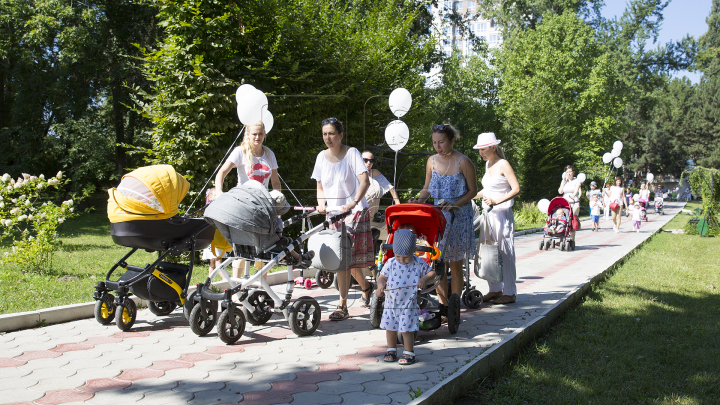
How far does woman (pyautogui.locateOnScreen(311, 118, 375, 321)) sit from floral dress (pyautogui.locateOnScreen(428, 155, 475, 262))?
80cm

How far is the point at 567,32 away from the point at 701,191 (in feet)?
77.5

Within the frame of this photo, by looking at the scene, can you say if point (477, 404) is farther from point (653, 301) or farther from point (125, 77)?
point (125, 77)

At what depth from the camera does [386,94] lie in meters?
12.1

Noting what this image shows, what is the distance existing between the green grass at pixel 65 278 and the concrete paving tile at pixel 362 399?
12.9ft

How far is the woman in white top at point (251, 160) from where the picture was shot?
5.86 m

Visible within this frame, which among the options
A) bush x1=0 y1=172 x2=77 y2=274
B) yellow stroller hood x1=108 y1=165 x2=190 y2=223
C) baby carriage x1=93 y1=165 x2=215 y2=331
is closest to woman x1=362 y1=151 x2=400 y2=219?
baby carriage x1=93 y1=165 x2=215 y2=331

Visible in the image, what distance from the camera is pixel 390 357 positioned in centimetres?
Result: 448

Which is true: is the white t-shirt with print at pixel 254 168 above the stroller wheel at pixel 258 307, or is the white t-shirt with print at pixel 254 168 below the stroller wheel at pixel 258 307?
above

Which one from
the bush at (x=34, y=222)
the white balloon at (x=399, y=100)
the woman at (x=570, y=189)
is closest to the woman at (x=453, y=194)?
the white balloon at (x=399, y=100)

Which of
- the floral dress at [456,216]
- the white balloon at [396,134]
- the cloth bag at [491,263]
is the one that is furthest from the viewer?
the white balloon at [396,134]

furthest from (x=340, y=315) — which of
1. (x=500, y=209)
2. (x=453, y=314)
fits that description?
(x=500, y=209)

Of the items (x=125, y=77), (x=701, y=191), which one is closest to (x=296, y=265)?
(x=701, y=191)

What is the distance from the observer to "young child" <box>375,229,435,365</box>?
4.46 metres

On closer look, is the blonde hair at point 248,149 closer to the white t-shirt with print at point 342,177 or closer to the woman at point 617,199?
the white t-shirt with print at point 342,177
